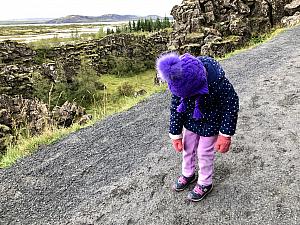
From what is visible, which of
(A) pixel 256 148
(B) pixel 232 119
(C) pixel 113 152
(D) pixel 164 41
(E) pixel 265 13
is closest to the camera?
(B) pixel 232 119

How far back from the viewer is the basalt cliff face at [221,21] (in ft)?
75.5

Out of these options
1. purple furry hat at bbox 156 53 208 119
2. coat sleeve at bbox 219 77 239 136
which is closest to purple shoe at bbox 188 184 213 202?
coat sleeve at bbox 219 77 239 136

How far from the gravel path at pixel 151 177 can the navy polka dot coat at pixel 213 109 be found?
83 cm

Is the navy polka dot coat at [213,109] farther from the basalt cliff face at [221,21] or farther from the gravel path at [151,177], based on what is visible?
the basalt cliff face at [221,21]

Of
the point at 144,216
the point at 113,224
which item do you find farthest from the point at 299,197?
the point at 113,224

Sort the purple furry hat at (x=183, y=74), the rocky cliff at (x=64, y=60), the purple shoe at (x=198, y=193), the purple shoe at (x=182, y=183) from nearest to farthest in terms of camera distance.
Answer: the purple furry hat at (x=183, y=74)
the purple shoe at (x=198, y=193)
the purple shoe at (x=182, y=183)
the rocky cliff at (x=64, y=60)

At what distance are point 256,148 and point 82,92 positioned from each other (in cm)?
3590

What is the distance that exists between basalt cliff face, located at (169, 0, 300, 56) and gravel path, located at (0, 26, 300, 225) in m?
16.1

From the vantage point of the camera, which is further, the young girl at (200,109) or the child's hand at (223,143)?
the child's hand at (223,143)

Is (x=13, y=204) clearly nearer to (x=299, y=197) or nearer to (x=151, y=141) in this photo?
(x=151, y=141)

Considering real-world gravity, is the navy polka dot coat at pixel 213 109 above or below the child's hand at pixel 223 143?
above

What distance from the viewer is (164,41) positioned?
58.9 metres

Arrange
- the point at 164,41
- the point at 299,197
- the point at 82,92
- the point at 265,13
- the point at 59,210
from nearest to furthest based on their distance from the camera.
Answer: the point at 299,197 → the point at 59,210 → the point at 265,13 → the point at 82,92 → the point at 164,41

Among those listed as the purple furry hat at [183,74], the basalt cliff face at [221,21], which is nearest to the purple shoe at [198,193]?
the purple furry hat at [183,74]
